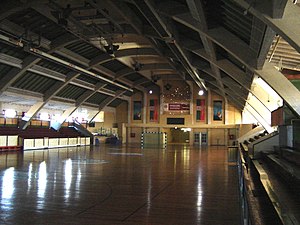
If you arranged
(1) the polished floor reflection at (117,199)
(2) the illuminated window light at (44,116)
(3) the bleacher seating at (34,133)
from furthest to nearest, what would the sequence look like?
1. (2) the illuminated window light at (44,116)
2. (3) the bleacher seating at (34,133)
3. (1) the polished floor reflection at (117,199)

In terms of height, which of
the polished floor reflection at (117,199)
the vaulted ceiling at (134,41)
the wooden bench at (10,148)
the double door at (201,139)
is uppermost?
the vaulted ceiling at (134,41)

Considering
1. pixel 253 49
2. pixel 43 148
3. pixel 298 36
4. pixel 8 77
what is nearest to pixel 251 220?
pixel 298 36

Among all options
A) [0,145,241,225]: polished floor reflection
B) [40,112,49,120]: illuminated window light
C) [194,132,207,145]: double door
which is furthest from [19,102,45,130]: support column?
[194,132,207,145]: double door

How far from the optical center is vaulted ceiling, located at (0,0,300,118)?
976cm

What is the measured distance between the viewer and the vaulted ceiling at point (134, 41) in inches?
384

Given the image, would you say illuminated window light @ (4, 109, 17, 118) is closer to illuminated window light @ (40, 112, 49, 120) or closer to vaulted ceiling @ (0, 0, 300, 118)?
vaulted ceiling @ (0, 0, 300, 118)

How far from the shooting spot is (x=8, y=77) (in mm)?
23609

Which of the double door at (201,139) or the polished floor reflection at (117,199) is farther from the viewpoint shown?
the double door at (201,139)

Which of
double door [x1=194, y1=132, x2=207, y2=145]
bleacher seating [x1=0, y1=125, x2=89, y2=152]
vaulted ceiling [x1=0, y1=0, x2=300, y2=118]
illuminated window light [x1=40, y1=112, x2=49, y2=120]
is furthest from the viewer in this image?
double door [x1=194, y1=132, x2=207, y2=145]

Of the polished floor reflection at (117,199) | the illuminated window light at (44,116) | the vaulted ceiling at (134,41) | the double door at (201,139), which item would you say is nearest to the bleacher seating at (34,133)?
the illuminated window light at (44,116)

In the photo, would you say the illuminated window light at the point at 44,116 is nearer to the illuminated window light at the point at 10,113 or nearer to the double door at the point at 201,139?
the illuminated window light at the point at 10,113

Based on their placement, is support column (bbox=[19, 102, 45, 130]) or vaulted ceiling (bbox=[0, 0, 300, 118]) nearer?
vaulted ceiling (bbox=[0, 0, 300, 118])

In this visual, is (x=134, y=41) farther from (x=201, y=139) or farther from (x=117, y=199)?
(x=201, y=139)

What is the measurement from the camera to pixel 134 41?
883 inches
